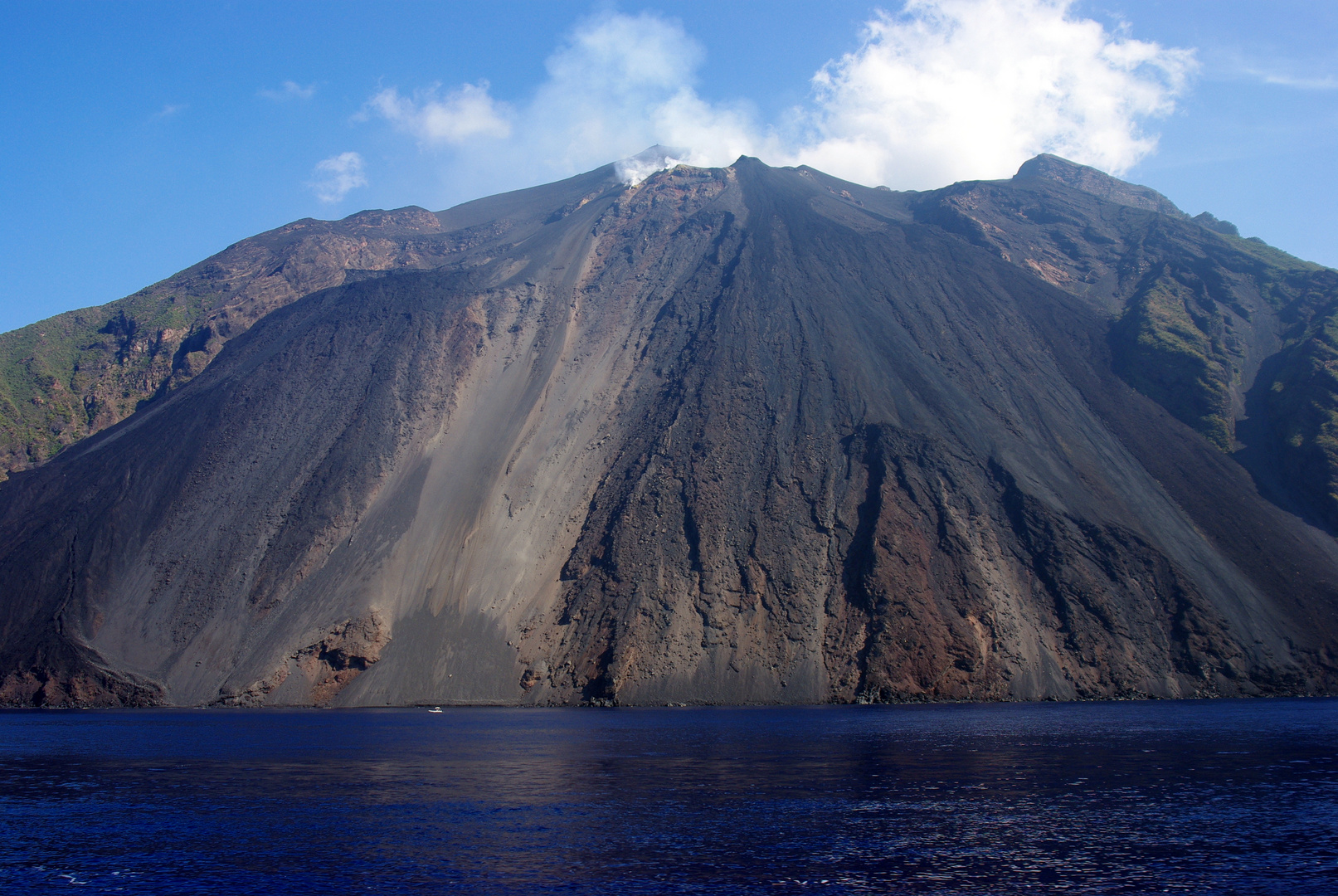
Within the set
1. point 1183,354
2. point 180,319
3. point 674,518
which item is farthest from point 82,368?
point 1183,354

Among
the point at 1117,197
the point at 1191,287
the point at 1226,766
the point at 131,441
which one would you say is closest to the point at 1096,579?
the point at 1226,766

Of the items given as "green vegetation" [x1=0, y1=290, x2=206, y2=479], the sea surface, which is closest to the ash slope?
"green vegetation" [x1=0, y1=290, x2=206, y2=479]

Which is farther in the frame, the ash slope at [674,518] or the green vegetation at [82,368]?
the green vegetation at [82,368]

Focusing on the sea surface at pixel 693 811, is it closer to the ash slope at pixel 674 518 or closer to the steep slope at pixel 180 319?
the ash slope at pixel 674 518

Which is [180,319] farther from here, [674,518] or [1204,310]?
[1204,310]

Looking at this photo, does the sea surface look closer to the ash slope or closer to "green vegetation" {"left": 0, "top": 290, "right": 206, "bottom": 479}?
the ash slope

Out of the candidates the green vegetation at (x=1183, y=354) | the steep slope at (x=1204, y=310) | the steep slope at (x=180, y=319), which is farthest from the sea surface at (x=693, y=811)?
the steep slope at (x=180, y=319)

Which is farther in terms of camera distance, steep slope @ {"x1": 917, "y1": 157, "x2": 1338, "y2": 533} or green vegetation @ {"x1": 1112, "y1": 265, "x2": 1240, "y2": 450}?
green vegetation @ {"x1": 1112, "y1": 265, "x2": 1240, "y2": 450}
